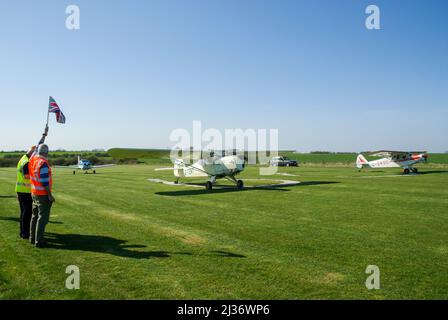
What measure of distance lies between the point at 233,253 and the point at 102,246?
10.1ft

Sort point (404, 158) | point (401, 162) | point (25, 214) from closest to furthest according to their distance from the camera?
1. point (25, 214)
2. point (404, 158)
3. point (401, 162)

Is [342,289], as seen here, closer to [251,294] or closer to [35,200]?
[251,294]

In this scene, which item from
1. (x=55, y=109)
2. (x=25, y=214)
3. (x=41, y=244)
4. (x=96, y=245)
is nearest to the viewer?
(x=41, y=244)

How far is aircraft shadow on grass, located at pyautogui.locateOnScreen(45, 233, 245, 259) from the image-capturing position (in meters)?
6.80

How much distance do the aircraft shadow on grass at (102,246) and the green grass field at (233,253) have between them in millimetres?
24

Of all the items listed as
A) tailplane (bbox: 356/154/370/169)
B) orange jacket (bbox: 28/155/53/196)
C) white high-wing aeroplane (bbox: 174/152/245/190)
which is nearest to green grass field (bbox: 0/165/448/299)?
orange jacket (bbox: 28/155/53/196)

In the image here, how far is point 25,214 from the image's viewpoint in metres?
8.31

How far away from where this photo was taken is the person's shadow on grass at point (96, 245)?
6.85 m

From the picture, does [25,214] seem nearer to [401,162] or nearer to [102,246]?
[102,246]

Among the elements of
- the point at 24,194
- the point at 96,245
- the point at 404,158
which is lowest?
the point at 96,245

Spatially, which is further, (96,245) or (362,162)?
(362,162)

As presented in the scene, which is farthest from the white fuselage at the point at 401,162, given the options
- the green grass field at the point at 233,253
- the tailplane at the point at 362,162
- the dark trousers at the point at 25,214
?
the dark trousers at the point at 25,214

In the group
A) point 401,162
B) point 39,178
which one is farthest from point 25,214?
point 401,162

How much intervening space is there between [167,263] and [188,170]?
710 inches
